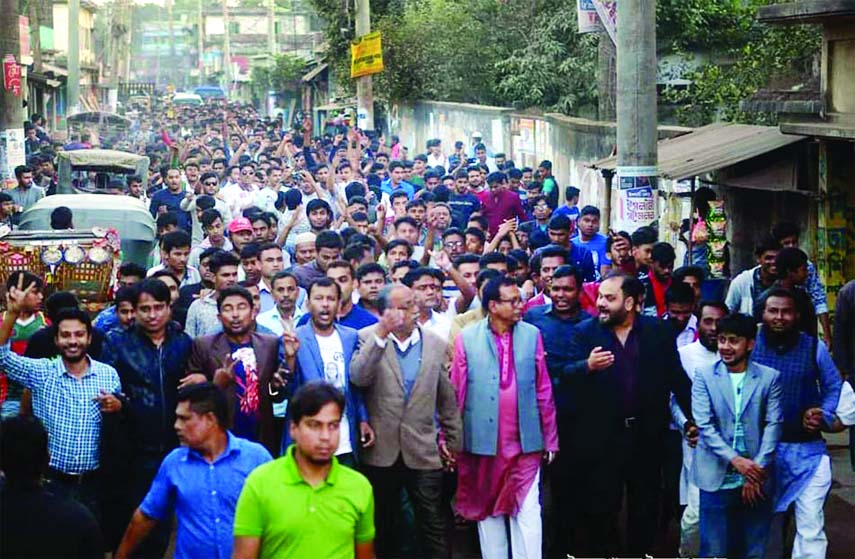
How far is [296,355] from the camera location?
8.09m

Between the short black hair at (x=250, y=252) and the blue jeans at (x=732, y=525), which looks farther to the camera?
the short black hair at (x=250, y=252)

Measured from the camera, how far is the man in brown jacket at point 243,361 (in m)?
7.98

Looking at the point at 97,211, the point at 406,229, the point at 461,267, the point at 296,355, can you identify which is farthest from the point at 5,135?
the point at 296,355

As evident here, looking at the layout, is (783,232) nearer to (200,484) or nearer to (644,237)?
(644,237)

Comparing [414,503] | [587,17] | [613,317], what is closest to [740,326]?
[613,317]

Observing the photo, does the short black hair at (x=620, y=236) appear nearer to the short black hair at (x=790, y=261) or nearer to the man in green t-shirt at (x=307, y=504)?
the short black hair at (x=790, y=261)

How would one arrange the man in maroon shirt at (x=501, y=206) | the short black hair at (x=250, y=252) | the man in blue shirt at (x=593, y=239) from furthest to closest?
the man in maroon shirt at (x=501, y=206), the man in blue shirt at (x=593, y=239), the short black hair at (x=250, y=252)

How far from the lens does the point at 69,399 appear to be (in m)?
7.51

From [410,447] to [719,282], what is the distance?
321cm

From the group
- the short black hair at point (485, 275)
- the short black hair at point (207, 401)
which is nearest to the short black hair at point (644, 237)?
the short black hair at point (485, 275)

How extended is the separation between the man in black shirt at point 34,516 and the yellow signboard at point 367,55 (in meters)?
24.8

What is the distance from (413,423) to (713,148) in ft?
23.1

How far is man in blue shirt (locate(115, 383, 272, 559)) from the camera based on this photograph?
5977 millimetres

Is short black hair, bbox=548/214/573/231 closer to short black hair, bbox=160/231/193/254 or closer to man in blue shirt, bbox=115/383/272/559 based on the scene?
short black hair, bbox=160/231/193/254
